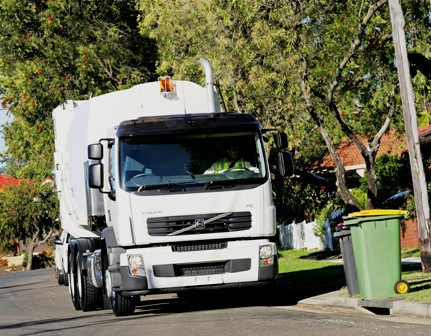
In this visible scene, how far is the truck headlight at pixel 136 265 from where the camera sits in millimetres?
15180

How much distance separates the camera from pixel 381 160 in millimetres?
37281

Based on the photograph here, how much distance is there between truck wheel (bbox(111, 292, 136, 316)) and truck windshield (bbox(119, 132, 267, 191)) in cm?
189

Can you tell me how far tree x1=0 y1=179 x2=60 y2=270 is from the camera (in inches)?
2395

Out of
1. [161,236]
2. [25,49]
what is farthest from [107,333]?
[25,49]

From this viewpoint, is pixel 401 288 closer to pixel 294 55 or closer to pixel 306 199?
pixel 294 55

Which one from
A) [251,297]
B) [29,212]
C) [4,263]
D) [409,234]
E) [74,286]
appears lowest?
[251,297]

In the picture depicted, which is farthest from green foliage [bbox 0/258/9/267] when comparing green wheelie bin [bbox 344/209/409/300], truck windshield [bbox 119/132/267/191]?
green wheelie bin [bbox 344/209/409/300]

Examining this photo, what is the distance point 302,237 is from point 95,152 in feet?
77.2

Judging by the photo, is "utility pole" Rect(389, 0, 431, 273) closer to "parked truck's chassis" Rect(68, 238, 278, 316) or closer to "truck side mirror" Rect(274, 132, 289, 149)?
"truck side mirror" Rect(274, 132, 289, 149)

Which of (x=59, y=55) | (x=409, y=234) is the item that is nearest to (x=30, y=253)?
(x=59, y=55)

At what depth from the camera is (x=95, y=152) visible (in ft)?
51.1

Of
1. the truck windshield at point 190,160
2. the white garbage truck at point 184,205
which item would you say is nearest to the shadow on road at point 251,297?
the white garbage truck at point 184,205

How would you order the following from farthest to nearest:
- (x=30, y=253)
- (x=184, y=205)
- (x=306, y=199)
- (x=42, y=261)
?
(x=42, y=261)
(x=30, y=253)
(x=306, y=199)
(x=184, y=205)

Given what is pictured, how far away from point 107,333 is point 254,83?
12487 mm
